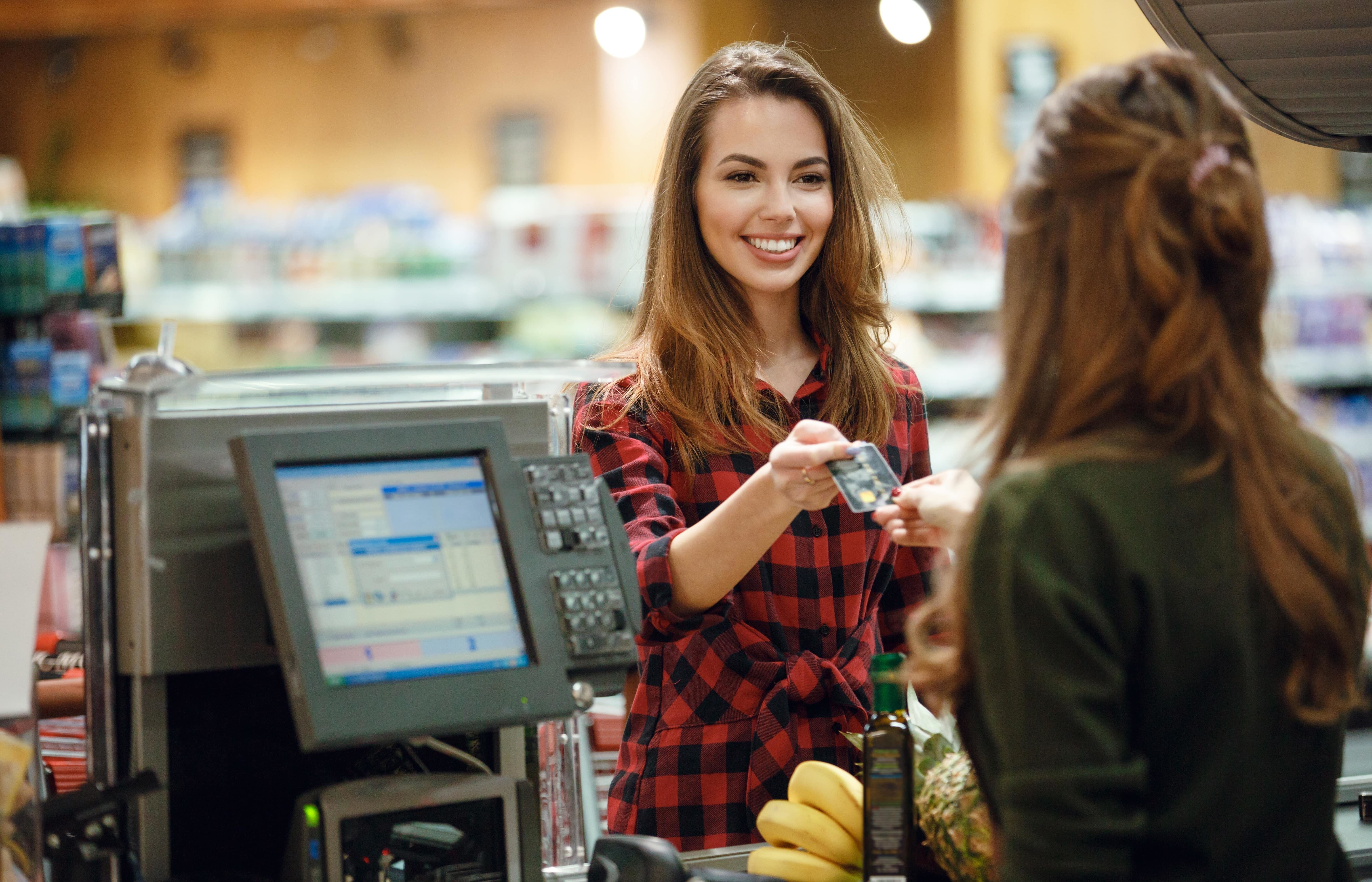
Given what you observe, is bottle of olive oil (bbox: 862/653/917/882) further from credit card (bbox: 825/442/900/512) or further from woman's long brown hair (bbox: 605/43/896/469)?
woman's long brown hair (bbox: 605/43/896/469)

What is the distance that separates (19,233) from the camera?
343 centimetres

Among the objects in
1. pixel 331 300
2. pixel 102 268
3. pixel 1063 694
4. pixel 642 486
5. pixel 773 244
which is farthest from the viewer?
pixel 331 300

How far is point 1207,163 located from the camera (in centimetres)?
100

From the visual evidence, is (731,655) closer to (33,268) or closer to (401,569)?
(401,569)

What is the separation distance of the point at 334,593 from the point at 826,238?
105cm

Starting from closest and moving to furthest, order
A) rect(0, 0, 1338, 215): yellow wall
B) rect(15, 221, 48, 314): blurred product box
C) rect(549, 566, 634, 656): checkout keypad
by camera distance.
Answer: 1. rect(549, 566, 634, 656): checkout keypad
2. rect(15, 221, 48, 314): blurred product box
3. rect(0, 0, 1338, 215): yellow wall

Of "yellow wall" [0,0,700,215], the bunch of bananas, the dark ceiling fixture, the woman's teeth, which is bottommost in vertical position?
the bunch of bananas

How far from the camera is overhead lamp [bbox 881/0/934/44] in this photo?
3807 mm

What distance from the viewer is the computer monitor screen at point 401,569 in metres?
1.17

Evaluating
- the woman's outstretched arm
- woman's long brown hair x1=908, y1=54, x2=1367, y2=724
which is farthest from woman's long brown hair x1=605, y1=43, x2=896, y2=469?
woman's long brown hair x1=908, y1=54, x2=1367, y2=724

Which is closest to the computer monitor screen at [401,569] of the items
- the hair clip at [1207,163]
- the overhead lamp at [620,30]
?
the hair clip at [1207,163]

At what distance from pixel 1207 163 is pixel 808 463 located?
578mm

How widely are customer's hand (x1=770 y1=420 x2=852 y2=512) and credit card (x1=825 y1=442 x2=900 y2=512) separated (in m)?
0.02

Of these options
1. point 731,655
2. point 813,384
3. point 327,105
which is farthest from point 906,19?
point 327,105
